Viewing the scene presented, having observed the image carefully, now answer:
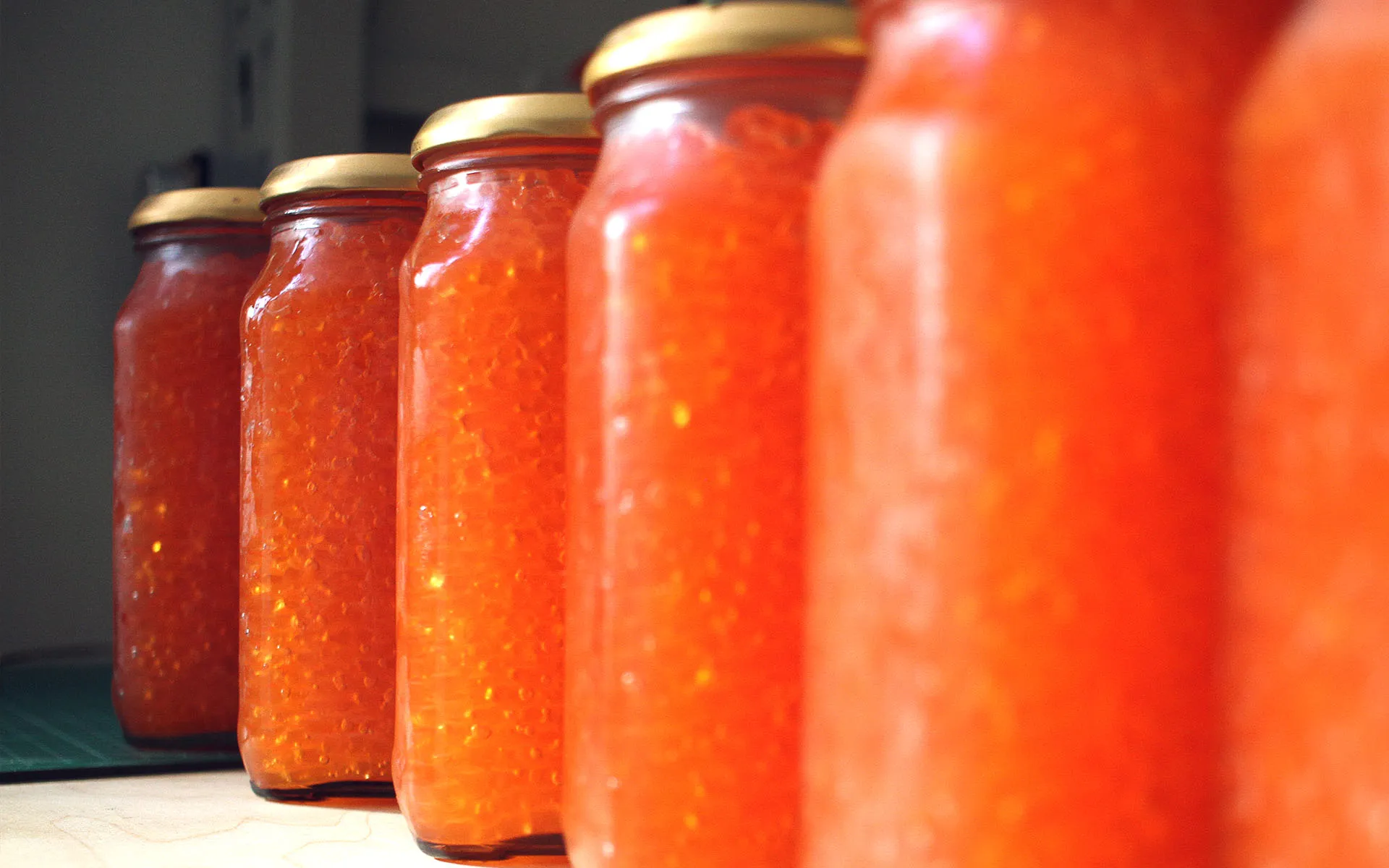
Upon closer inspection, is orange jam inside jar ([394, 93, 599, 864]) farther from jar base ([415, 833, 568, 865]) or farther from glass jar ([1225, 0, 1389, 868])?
glass jar ([1225, 0, 1389, 868])

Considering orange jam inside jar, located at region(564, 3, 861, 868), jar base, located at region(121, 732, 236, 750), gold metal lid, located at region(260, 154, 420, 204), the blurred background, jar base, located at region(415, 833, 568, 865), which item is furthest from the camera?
the blurred background

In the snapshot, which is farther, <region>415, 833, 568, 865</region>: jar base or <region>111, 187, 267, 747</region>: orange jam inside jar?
<region>111, 187, 267, 747</region>: orange jam inside jar

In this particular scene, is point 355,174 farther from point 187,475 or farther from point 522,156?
point 187,475

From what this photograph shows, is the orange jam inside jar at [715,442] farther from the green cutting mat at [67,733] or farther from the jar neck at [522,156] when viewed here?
the green cutting mat at [67,733]

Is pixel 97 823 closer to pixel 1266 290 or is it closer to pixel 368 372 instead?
pixel 368 372

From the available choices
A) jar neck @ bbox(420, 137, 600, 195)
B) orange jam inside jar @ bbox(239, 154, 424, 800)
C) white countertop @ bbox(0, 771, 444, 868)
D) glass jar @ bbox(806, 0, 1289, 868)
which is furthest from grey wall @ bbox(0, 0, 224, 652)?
glass jar @ bbox(806, 0, 1289, 868)
